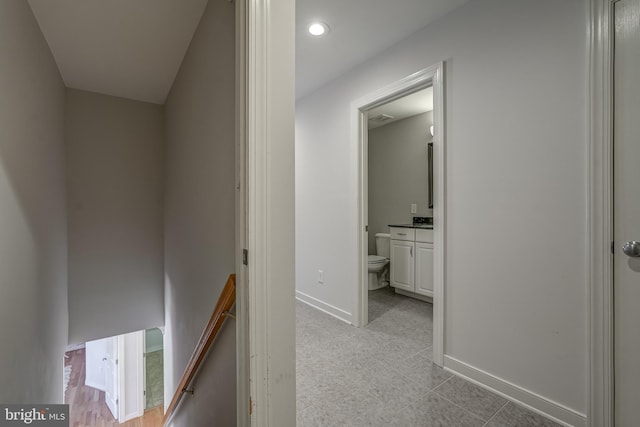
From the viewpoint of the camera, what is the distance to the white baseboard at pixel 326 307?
2.70 m

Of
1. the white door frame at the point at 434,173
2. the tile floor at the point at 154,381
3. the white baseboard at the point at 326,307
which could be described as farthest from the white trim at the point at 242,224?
the tile floor at the point at 154,381

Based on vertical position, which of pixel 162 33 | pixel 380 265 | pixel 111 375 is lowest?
pixel 111 375

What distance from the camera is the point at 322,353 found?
2135mm

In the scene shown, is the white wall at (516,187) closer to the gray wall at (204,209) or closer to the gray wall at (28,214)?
the gray wall at (204,209)

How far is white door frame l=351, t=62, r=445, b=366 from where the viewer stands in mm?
1920

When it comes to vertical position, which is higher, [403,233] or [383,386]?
[403,233]

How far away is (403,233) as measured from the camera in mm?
3527

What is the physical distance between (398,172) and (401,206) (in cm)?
54

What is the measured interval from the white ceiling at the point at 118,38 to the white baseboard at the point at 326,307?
2689mm

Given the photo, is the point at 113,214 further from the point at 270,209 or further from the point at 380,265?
the point at 380,265

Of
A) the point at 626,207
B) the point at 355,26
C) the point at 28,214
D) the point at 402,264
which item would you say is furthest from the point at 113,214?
the point at 626,207

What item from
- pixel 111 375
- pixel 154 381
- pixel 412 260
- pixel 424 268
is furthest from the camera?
pixel 154 381

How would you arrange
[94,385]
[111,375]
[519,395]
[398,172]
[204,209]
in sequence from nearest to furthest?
[519,395], [204,209], [398,172], [111,375], [94,385]

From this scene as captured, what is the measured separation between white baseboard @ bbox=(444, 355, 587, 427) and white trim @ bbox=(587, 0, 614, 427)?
10 cm
